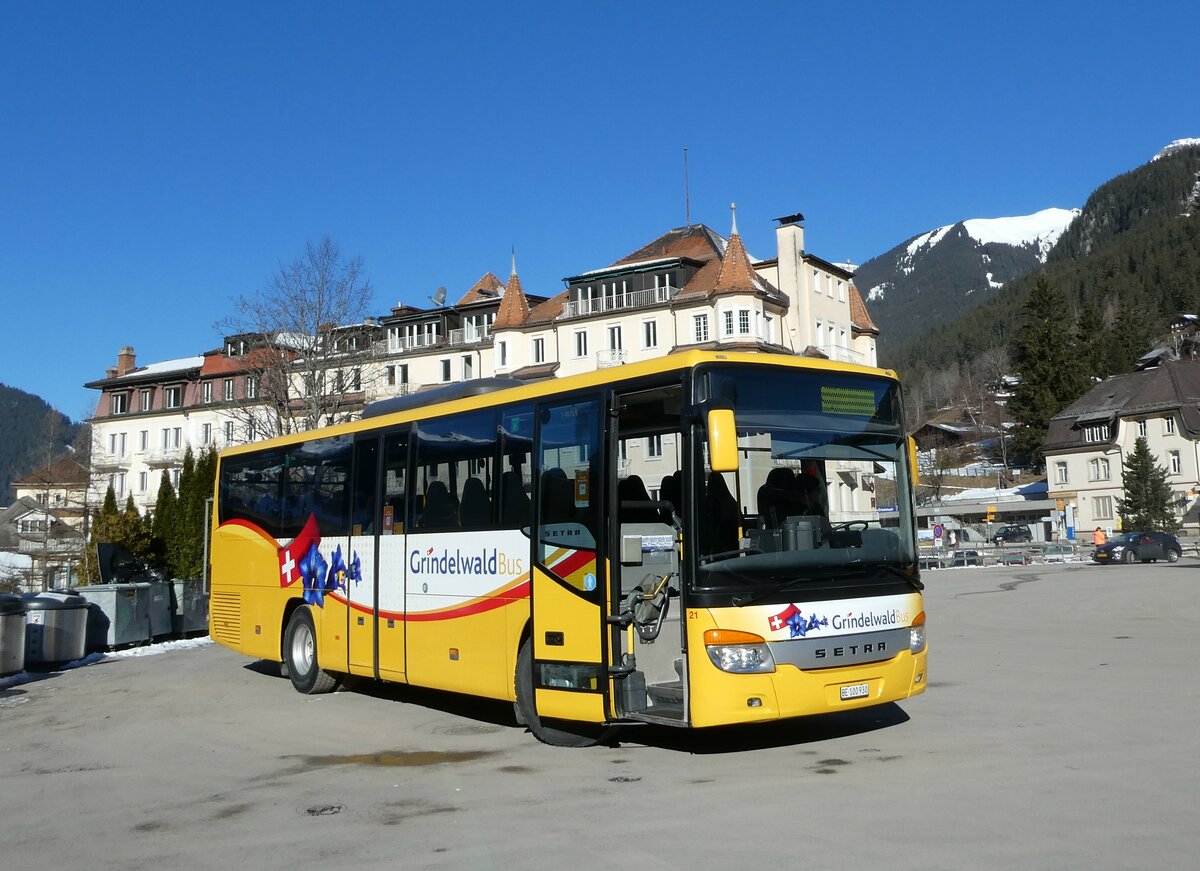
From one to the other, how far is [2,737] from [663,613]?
7646mm

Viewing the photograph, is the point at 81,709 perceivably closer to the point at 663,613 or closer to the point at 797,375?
the point at 663,613

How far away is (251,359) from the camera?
44.1 metres

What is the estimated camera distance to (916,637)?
9.59 m

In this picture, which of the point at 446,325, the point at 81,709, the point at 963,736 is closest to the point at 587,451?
the point at 963,736

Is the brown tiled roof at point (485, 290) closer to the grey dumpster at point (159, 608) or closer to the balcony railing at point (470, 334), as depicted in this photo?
the balcony railing at point (470, 334)

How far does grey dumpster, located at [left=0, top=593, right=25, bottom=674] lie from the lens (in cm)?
1673

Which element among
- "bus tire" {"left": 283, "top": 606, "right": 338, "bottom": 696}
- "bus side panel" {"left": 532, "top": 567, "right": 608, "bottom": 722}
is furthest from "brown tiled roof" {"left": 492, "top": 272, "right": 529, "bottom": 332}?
"bus side panel" {"left": 532, "top": 567, "right": 608, "bottom": 722}

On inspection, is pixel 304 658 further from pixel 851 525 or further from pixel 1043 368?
pixel 1043 368

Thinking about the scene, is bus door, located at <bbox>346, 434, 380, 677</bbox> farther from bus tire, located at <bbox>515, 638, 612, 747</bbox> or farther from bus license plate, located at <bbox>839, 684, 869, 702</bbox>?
bus license plate, located at <bbox>839, 684, 869, 702</bbox>

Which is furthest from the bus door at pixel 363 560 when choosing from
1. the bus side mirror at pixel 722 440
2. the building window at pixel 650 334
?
the building window at pixel 650 334

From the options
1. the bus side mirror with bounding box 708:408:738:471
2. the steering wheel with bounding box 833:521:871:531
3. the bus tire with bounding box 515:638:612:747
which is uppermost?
the bus side mirror with bounding box 708:408:738:471

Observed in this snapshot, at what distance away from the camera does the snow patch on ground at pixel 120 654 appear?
17125 mm

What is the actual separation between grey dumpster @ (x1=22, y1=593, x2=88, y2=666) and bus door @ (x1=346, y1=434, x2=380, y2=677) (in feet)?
25.1

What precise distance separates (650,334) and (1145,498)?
31678mm
